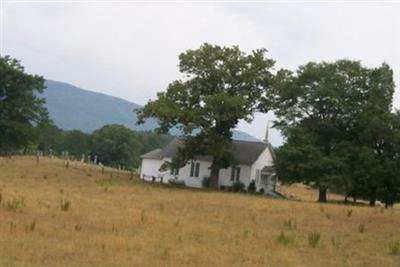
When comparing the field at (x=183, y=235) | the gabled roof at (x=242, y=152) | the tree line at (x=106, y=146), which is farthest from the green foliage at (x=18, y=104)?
the field at (x=183, y=235)

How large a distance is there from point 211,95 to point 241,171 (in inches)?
463

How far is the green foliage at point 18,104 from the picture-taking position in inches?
2795

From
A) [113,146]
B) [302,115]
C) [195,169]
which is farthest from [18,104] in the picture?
[113,146]

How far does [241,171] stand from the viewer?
2603 inches

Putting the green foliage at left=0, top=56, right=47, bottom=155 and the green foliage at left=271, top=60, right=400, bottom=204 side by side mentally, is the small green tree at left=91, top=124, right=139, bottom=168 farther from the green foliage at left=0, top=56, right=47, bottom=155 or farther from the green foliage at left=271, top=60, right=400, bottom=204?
the green foliage at left=271, top=60, right=400, bottom=204

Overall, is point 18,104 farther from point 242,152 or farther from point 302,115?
point 302,115

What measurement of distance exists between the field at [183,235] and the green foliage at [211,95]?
23.9m

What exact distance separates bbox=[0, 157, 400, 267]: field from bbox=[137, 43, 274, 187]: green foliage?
23.9 meters

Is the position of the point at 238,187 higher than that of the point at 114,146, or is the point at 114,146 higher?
the point at 114,146

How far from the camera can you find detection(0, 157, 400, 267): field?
15.3 metres

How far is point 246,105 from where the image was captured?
59.2 m

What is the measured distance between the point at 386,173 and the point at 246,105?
46.3 ft

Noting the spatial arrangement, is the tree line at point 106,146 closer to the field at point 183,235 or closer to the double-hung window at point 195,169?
the double-hung window at point 195,169

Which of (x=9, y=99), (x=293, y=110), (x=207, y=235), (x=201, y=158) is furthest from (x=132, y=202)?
(x=9, y=99)
